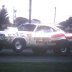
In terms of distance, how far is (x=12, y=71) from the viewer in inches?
410

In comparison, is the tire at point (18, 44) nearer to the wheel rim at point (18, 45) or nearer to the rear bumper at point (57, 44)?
the wheel rim at point (18, 45)

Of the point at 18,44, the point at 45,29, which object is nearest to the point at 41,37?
the point at 45,29

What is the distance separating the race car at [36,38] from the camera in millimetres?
17375

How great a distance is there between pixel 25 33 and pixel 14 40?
71 cm

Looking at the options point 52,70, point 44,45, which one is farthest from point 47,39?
point 52,70

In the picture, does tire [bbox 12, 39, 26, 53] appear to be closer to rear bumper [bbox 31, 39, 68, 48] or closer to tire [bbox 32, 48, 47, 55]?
rear bumper [bbox 31, 39, 68, 48]

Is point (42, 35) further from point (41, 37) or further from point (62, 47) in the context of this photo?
point (62, 47)

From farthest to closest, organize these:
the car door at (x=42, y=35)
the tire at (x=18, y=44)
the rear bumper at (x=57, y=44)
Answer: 1. the rear bumper at (x=57, y=44)
2. the car door at (x=42, y=35)
3. the tire at (x=18, y=44)

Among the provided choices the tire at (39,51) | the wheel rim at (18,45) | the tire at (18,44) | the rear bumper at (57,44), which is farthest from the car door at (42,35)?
the tire at (39,51)

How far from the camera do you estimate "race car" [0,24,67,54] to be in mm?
17375

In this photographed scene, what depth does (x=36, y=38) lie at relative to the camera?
696 inches

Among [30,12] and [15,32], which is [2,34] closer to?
[15,32]

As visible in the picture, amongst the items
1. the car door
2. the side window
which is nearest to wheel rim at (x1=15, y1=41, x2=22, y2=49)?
the car door

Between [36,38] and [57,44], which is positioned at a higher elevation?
[36,38]
